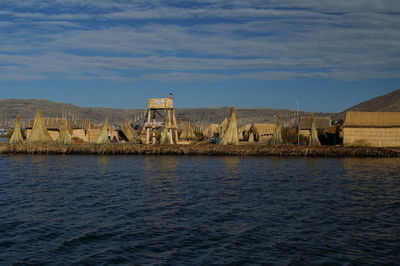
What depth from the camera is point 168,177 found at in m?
27.5

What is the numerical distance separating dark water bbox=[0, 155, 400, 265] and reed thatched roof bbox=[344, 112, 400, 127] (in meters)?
17.7

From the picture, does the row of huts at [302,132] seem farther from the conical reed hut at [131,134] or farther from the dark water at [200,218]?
the dark water at [200,218]

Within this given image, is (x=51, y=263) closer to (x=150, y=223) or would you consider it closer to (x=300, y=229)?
(x=150, y=223)

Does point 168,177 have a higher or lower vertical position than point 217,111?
lower

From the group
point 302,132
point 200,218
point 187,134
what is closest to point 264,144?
Answer: point 302,132

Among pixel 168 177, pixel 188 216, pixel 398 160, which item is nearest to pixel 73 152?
pixel 168 177

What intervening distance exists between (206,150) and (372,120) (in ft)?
54.3

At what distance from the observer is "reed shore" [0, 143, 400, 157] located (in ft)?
134

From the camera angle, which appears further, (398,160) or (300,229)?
(398,160)

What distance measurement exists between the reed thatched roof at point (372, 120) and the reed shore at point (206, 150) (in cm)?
434

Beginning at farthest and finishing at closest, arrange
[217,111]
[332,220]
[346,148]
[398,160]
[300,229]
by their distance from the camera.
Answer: [217,111] → [346,148] → [398,160] → [332,220] → [300,229]

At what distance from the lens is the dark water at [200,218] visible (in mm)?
12039

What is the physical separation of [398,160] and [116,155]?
2482 cm

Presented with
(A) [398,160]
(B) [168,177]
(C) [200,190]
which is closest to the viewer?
(C) [200,190]
